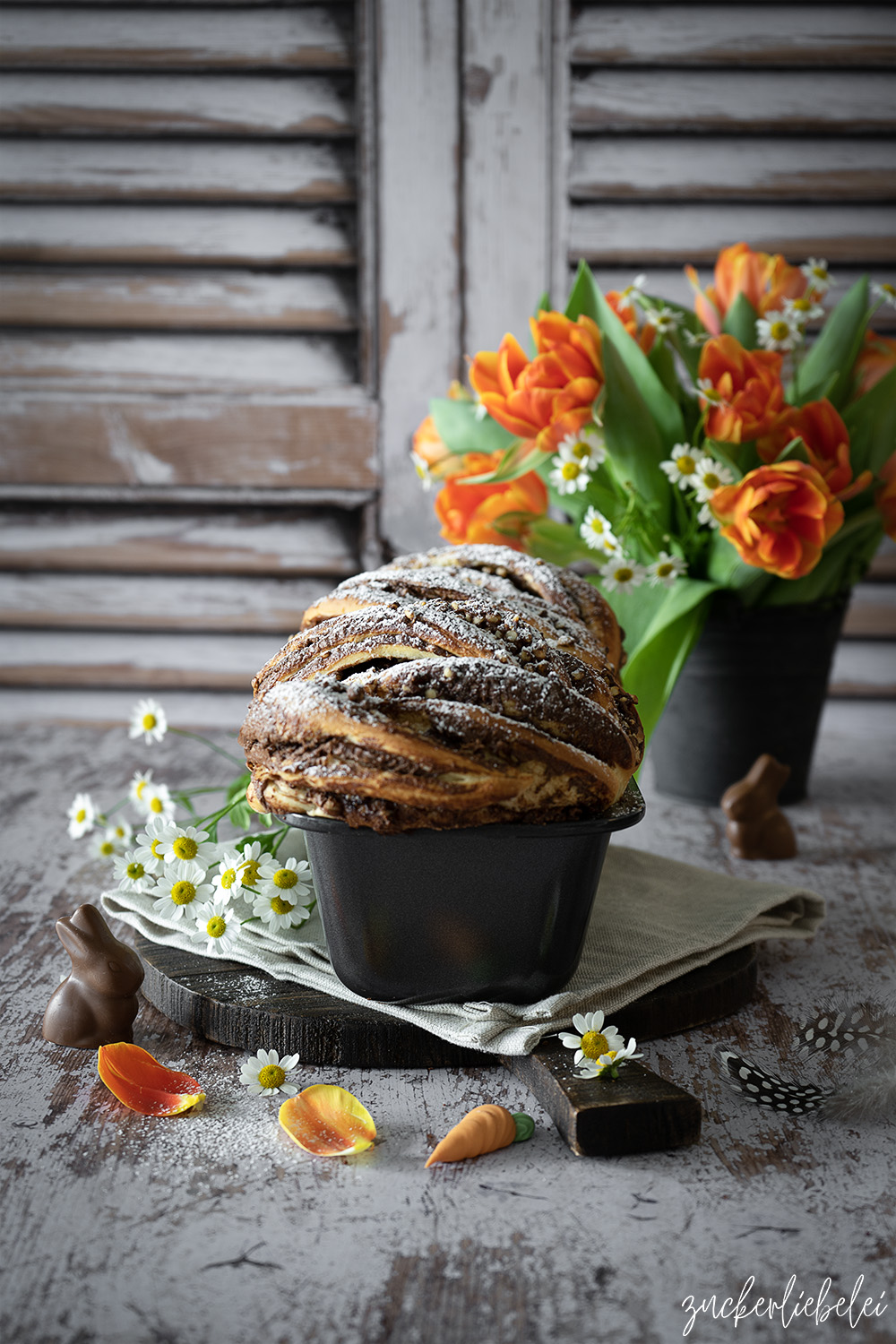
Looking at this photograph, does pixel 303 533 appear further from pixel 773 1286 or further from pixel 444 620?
pixel 773 1286

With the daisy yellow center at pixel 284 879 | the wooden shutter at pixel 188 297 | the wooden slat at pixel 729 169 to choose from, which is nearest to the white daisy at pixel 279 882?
the daisy yellow center at pixel 284 879

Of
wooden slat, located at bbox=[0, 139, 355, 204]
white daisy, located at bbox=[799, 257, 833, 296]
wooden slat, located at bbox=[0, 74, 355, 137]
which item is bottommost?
white daisy, located at bbox=[799, 257, 833, 296]

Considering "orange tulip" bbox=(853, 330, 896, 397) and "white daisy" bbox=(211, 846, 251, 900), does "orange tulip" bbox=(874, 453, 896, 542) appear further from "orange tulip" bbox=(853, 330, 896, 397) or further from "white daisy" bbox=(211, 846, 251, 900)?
"white daisy" bbox=(211, 846, 251, 900)

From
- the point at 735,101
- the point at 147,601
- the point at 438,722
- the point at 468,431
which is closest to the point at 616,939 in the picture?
the point at 438,722

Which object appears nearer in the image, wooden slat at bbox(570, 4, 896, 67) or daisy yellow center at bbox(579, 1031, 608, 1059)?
daisy yellow center at bbox(579, 1031, 608, 1059)

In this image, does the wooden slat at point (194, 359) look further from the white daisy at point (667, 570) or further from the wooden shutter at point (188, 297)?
the white daisy at point (667, 570)

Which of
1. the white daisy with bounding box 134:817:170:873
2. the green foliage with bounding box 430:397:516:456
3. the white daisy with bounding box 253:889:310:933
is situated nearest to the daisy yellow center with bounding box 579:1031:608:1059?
the white daisy with bounding box 253:889:310:933

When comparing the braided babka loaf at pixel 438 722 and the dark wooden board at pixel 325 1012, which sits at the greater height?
the braided babka loaf at pixel 438 722
